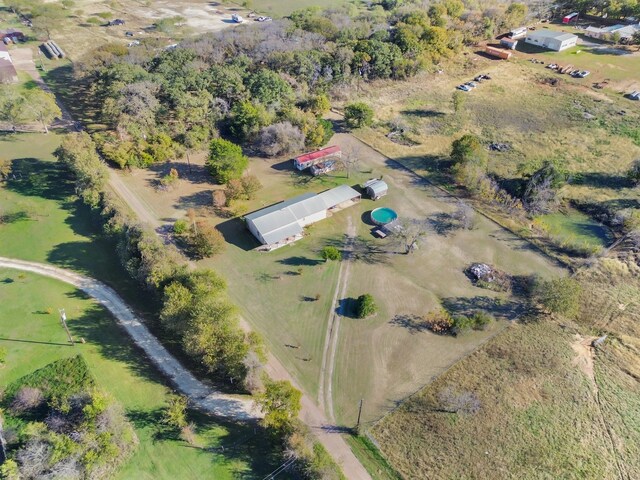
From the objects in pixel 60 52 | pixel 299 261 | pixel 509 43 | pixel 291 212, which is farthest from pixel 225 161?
pixel 509 43

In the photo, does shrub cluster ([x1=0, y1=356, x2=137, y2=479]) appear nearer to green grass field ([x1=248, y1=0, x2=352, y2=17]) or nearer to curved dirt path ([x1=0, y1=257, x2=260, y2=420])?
curved dirt path ([x1=0, y1=257, x2=260, y2=420])

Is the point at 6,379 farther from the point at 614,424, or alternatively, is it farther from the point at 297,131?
the point at 614,424

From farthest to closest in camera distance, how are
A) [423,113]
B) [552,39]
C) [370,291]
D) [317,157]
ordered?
1. [552,39]
2. [423,113]
3. [317,157]
4. [370,291]

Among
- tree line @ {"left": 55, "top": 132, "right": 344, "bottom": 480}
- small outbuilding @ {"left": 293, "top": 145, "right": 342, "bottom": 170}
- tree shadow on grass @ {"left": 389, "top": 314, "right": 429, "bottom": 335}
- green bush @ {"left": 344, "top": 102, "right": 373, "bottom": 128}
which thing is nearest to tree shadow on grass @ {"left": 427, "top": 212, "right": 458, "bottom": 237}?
tree shadow on grass @ {"left": 389, "top": 314, "right": 429, "bottom": 335}

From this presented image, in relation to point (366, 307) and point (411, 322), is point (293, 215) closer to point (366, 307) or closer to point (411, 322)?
point (366, 307)

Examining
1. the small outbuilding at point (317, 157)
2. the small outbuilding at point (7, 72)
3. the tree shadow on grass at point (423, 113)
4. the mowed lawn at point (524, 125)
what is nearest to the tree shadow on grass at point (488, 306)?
the mowed lawn at point (524, 125)

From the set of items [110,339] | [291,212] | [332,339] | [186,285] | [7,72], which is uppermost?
[7,72]
